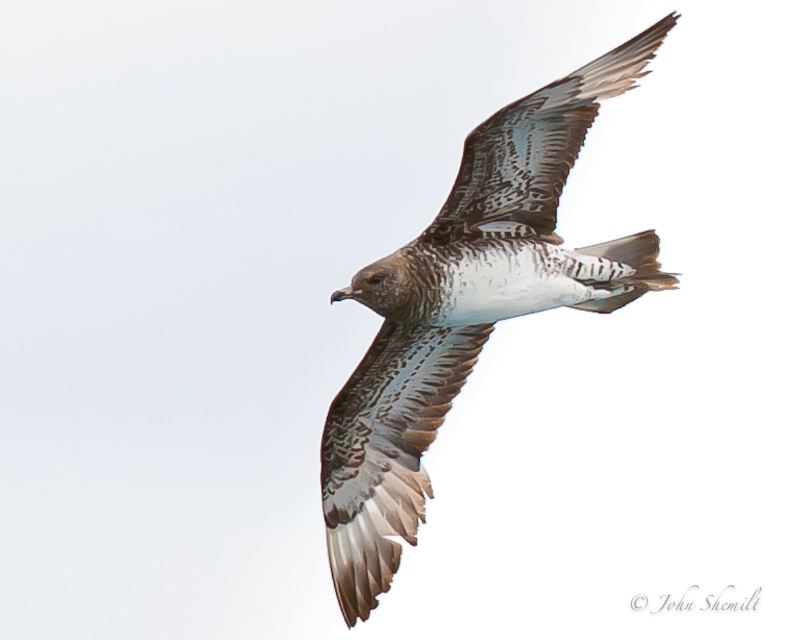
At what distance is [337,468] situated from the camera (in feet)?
41.8

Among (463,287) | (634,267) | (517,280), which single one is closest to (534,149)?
(517,280)

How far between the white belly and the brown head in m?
0.34

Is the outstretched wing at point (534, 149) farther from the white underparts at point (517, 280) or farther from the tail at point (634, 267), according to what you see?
the tail at point (634, 267)

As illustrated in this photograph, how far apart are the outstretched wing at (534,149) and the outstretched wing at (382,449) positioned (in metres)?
1.10

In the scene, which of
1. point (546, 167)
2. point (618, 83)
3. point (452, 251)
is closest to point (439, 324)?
point (452, 251)

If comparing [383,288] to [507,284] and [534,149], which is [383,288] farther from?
[534,149]

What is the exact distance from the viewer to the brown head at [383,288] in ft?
36.7

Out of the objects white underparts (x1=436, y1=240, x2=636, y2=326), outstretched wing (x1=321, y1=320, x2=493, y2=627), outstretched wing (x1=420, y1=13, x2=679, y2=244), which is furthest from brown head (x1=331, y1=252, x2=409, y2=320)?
outstretched wing (x1=321, y1=320, x2=493, y2=627)

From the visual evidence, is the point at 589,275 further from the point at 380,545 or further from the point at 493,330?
the point at 380,545

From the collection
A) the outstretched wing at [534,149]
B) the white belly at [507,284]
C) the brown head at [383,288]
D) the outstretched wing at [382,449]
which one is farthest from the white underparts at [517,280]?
the outstretched wing at [382,449]

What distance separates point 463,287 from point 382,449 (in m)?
1.94

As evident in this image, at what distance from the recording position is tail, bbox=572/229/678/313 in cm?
1164

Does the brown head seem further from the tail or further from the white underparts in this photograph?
the tail

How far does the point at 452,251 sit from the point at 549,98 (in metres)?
1.32
